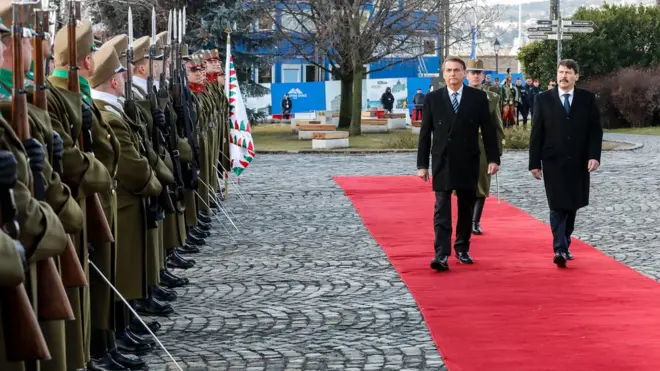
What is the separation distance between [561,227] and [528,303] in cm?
218

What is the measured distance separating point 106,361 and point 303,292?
2.96m

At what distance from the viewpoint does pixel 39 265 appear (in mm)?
5277

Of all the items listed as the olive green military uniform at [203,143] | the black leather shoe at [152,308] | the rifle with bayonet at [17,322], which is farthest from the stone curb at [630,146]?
the rifle with bayonet at [17,322]

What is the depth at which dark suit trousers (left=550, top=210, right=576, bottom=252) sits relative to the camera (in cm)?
1127

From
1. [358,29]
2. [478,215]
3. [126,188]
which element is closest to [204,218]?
[478,215]

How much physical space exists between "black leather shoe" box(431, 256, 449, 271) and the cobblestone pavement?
366mm

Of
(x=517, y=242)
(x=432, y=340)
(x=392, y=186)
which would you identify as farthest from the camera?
(x=392, y=186)

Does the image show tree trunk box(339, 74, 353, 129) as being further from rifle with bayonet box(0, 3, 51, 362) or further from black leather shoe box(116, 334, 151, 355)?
rifle with bayonet box(0, 3, 51, 362)

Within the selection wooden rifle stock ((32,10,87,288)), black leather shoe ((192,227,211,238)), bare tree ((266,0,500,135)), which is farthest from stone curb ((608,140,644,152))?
wooden rifle stock ((32,10,87,288))

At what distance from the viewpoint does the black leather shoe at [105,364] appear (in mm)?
7188

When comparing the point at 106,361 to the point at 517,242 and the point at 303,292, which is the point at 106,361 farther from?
the point at 517,242

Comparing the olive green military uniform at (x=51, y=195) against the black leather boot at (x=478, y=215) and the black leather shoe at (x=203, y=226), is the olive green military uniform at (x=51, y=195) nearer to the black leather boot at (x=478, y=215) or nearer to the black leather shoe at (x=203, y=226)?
the black leather shoe at (x=203, y=226)

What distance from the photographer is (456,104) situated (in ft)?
37.7

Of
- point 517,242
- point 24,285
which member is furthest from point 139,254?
point 517,242
